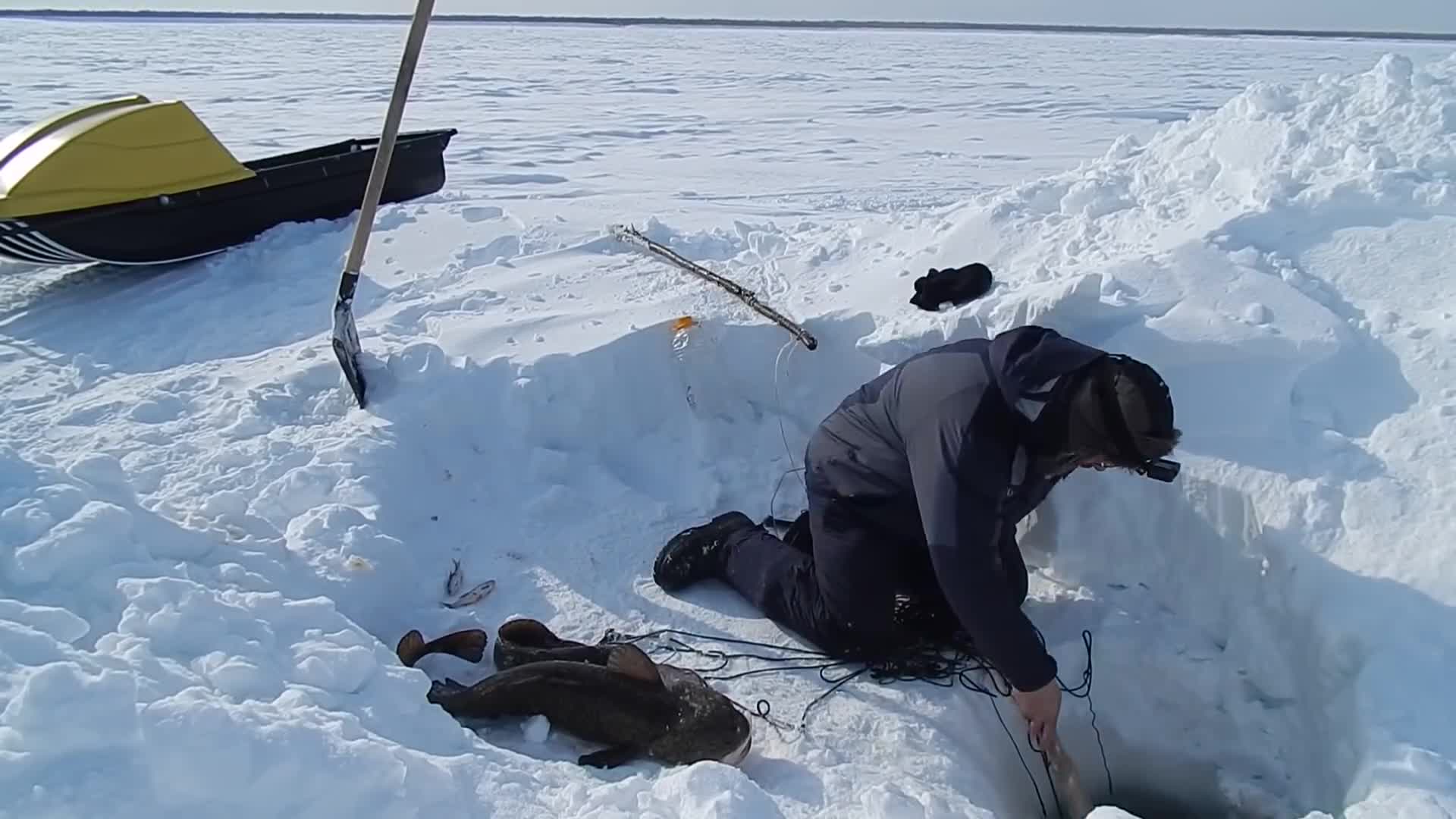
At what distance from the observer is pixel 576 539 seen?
3809 mm

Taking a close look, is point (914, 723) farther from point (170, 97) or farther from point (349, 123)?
point (170, 97)

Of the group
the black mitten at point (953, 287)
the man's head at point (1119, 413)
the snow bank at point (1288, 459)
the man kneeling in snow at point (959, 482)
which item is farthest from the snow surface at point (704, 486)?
the man's head at point (1119, 413)

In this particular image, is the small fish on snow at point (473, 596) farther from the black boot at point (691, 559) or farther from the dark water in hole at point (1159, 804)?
the dark water in hole at point (1159, 804)

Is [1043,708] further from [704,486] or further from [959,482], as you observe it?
[704,486]

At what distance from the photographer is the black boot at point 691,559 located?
Answer: 351 cm

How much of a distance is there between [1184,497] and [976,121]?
11.6 m

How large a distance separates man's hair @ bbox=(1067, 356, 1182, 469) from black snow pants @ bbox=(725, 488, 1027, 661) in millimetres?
719

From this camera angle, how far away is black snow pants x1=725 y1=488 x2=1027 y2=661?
119 inches

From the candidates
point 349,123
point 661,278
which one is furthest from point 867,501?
point 349,123

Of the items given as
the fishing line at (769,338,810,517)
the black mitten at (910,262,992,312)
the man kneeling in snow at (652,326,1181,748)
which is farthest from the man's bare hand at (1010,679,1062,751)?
the black mitten at (910,262,992,312)

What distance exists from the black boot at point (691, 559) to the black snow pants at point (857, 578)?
250mm

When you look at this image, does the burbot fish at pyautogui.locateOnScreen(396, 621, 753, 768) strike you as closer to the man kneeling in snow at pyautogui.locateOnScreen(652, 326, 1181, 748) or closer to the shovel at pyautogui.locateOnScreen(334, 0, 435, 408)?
the man kneeling in snow at pyautogui.locateOnScreen(652, 326, 1181, 748)

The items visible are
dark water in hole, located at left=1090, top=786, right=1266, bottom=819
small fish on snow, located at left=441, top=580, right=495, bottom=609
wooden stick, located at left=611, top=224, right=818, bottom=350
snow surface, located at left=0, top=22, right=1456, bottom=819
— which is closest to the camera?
snow surface, located at left=0, top=22, right=1456, bottom=819

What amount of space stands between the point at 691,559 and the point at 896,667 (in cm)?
80
